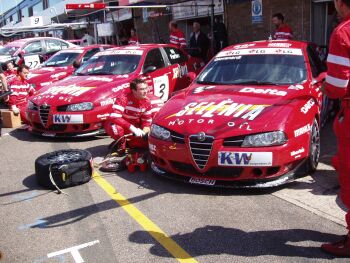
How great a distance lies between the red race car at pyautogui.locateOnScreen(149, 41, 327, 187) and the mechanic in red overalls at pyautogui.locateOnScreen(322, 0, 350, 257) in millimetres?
1243

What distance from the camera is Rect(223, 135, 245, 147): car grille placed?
4352 mm

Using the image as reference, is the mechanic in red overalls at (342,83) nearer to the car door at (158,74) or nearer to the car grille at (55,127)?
the car grille at (55,127)

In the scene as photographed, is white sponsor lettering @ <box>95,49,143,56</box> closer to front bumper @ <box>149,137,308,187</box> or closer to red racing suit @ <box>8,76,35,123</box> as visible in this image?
red racing suit @ <box>8,76,35,123</box>

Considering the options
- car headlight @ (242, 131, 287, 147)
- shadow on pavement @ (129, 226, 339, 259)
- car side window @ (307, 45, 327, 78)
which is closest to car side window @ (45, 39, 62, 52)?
car side window @ (307, 45, 327, 78)

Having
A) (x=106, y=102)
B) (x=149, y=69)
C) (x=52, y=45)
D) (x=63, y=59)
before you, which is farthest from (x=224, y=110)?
(x=52, y=45)

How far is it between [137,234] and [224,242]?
77 cm

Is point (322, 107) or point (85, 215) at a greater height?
point (322, 107)

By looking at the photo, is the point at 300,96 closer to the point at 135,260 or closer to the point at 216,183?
the point at 216,183

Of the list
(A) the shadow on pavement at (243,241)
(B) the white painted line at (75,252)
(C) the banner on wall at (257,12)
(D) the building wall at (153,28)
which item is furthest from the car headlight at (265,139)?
(D) the building wall at (153,28)

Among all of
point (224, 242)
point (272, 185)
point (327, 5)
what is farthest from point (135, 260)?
point (327, 5)

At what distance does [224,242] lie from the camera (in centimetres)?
A: 351

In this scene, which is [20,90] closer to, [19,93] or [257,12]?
[19,93]

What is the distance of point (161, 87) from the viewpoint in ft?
27.9

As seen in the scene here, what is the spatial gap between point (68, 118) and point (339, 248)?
5.08 meters
